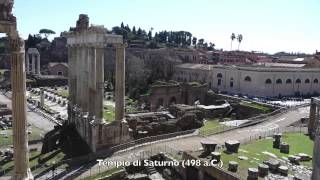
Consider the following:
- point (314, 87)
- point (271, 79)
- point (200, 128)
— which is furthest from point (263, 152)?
point (314, 87)

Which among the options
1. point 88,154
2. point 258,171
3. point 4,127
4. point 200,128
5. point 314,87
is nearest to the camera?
point 258,171

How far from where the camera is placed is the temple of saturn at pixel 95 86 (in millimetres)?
26359

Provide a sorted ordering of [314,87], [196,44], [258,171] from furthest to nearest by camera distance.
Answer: [196,44] < [314,87] < [258,171]

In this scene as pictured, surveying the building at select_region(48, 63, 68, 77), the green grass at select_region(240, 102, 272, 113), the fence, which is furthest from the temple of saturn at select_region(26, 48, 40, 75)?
the fence

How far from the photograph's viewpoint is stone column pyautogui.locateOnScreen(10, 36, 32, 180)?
49.7 feet

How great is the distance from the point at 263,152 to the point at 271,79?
37.4m

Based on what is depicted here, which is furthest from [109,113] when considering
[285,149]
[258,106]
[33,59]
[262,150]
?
[33,59]

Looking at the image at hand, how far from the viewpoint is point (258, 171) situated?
66.8 ft

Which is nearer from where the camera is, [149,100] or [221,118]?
[221,118]

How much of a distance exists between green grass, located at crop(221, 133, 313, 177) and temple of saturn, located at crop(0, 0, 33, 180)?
12.1m

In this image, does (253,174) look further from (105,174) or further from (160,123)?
(160,123)

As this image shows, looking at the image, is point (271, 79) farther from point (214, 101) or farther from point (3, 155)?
point (3, 155)

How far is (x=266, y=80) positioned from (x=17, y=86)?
2044 inches

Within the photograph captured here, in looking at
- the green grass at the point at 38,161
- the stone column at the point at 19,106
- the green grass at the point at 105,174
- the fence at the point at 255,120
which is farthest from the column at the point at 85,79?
the stone column at the point at 19,106
